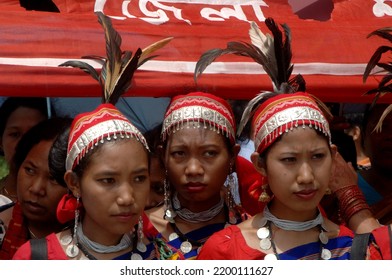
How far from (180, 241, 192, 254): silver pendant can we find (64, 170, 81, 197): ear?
627 millimetres

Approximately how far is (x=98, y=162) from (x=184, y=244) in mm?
706

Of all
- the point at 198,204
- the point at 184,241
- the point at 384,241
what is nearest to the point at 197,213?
the point at 198,204

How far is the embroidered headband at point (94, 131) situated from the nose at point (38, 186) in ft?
1.13

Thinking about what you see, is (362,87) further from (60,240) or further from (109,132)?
(60,240)

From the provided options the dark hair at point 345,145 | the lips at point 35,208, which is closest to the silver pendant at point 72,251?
the lips at point 35,208

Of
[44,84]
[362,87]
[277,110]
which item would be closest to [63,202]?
[44,84]

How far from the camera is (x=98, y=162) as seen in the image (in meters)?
2.96

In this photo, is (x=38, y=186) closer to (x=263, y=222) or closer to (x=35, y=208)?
(x=35, y=208)

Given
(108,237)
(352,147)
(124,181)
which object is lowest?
(352,147)

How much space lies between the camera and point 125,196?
2.90 meters

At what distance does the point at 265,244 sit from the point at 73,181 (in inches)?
30.5

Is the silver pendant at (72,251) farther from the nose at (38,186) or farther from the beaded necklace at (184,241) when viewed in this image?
the beaded necklace at (184,241)

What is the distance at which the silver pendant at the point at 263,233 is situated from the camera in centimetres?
305

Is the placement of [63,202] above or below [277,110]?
below
